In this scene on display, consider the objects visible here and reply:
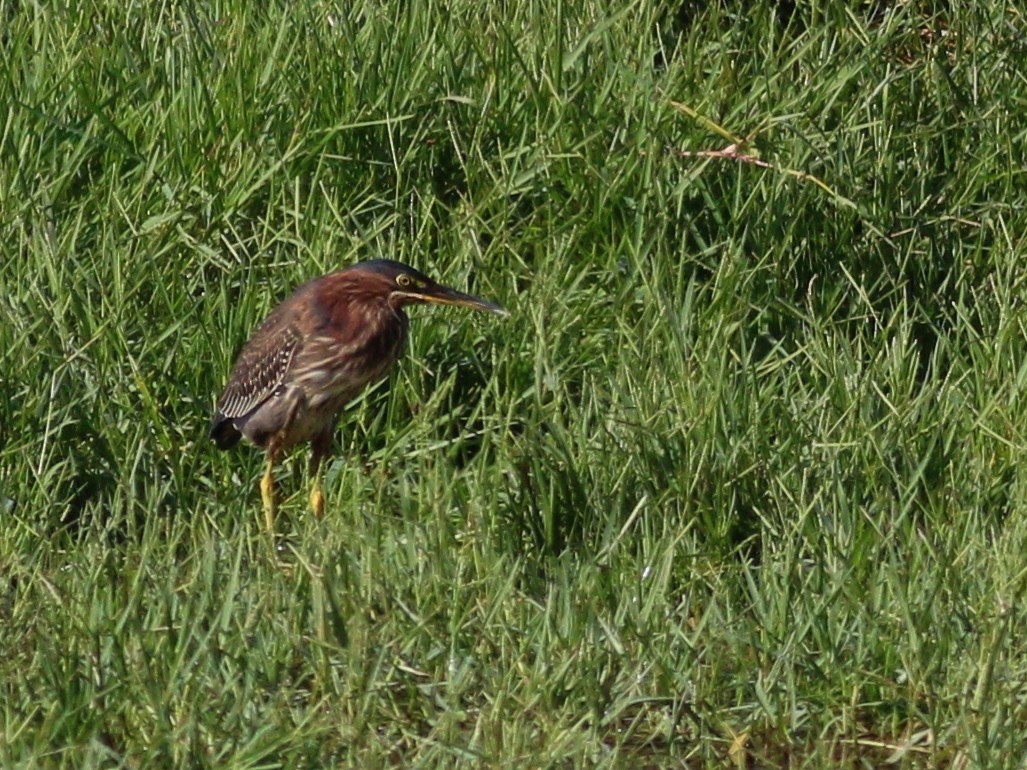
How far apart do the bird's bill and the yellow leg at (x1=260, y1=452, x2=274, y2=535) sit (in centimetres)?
66

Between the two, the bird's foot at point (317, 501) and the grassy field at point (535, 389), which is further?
the bird's foot at point (317, 501)

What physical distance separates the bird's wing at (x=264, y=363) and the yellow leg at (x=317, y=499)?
0.36 metres

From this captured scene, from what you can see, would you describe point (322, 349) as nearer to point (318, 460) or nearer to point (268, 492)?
point (318, 460)

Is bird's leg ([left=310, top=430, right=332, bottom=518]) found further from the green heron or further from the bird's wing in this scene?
the bird's wing

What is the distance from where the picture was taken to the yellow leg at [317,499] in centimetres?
533

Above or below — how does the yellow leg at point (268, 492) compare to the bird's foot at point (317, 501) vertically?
below

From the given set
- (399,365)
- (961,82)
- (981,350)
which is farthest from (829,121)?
(399,365)

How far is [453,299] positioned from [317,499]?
0.79 metres

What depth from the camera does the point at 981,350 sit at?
18.9ft

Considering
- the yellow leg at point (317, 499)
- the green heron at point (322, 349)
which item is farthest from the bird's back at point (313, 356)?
the yellow leg at point (317, 499)

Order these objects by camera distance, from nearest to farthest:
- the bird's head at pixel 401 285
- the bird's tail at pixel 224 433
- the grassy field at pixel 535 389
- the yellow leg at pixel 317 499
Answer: the grassy field at pixel 535 389 < the yellow leg at pixel 317 499 < the bird's tail at pixel 224 433 < the bird's head at pixel 401 285

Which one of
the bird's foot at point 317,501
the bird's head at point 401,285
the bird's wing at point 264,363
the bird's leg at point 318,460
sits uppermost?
the bird's head at point 401,285

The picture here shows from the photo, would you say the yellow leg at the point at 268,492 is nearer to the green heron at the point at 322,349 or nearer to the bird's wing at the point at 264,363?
the green heron at the point at 322,349

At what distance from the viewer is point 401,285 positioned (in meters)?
5.85
